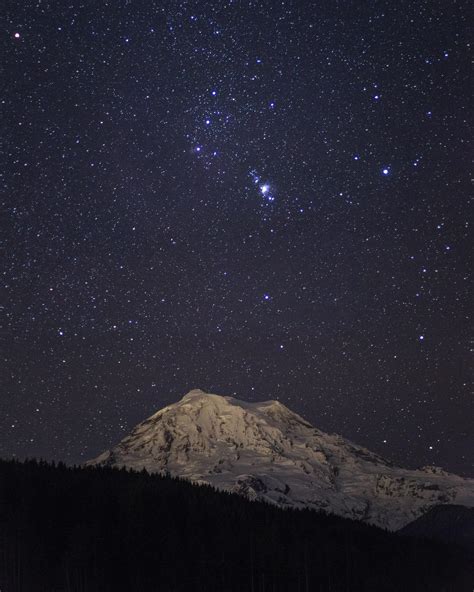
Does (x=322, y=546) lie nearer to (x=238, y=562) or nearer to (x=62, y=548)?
(x=238, y=562)

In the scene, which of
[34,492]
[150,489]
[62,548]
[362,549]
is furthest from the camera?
[362,549]

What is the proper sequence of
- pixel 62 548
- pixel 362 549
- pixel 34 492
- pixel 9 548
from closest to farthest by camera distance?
pixel 9 548 → pixel 62 548 → pixel 34 492 → pixel 362 549

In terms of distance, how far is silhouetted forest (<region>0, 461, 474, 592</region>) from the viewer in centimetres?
7912

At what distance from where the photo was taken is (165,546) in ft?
286

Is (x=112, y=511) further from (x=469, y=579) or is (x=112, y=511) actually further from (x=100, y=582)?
(x=469, y=579)

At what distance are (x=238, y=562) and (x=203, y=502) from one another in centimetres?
1625

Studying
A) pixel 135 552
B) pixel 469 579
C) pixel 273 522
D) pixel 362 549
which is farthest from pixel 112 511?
pixel 469 579

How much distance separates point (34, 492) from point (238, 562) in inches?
1082

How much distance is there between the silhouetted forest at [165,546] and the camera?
260 feet

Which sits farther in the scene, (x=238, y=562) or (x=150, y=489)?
(x=150, y=489)

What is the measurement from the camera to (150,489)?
102 metres

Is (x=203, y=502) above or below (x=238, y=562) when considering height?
above

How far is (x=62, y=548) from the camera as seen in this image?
8194cm

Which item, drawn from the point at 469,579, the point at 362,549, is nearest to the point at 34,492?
the point at 362,549
